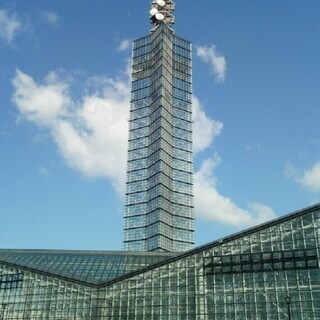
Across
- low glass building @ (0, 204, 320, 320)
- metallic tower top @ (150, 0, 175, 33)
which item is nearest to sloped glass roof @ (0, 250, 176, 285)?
low glass building @ (0, 204, 320, 320)

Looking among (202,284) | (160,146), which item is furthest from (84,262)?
(160,146)

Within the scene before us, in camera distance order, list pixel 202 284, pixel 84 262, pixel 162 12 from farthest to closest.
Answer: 1. pixel 162 12
2. pixel 84 262
3. pixel 202 284

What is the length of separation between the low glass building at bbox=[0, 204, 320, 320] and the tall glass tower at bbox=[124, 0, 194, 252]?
194 feet

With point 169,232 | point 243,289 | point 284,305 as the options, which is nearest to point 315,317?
point 284,305

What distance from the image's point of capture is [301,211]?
203 feet

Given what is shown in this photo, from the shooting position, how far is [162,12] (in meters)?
165

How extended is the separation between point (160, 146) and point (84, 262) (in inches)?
2543

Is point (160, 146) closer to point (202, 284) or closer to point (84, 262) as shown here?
point (84, 262)

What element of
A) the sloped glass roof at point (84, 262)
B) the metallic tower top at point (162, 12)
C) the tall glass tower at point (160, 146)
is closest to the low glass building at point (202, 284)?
the sloped glass roof at point (84, 262)

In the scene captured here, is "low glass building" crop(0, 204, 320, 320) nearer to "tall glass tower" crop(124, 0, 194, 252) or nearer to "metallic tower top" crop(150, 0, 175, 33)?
"tall glass tower" crop(124, 0, 194, 252)

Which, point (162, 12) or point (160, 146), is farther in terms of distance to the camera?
point (162, 12)

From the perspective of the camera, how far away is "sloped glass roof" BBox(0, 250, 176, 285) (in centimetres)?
6769

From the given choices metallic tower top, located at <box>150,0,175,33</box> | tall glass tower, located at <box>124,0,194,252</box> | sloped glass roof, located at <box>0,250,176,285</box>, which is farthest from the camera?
metallic tower top, located at <box>150,0,175,33</box>

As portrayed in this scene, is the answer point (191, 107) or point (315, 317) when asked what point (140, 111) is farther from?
point (315, 317)
